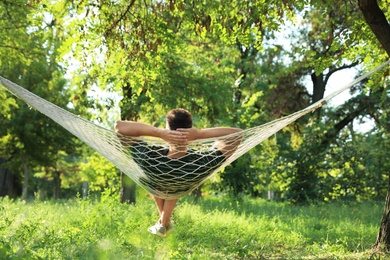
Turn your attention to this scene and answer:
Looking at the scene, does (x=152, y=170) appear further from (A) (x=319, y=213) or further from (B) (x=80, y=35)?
(A) (x=319, y=213)

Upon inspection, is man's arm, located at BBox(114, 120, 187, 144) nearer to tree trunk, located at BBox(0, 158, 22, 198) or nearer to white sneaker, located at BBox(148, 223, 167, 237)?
white sneaker, located at BBox(148, 223, 167, 237)

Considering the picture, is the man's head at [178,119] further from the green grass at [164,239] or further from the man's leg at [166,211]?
the green grass at [164,239]

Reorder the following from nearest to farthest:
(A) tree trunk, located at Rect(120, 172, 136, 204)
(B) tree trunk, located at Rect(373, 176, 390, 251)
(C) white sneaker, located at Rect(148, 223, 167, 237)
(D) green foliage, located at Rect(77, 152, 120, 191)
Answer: (C) white sneaker, located at Rect(148, 223, 167, 237) → (B) tree trunk, located at Rect(373, 176, 390, 251) → (A) tree trunk, located at Rect(120, 172, 136, 204) → (D) green foliage, located at Rect(77, 152, 120, 191)

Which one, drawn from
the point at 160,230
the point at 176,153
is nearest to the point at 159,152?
the point at 176,153

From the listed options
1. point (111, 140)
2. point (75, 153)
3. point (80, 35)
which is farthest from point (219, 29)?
point (75, 153)

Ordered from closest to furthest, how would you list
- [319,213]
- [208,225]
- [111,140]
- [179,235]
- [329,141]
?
1. [111,140]
2. [179,235]
3. [208,225]
4. [319,213]
5. [329,141]

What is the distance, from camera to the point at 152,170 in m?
3.68

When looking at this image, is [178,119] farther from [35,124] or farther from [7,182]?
[7,182]

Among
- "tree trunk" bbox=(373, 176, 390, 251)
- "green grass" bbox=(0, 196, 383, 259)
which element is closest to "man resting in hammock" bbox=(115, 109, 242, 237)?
"green grass" bbox=(0, 196, 383, 259)

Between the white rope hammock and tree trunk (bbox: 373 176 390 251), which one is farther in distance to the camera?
tree trunk (bbox: 373 176 390 251)

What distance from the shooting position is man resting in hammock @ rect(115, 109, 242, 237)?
3.60 meters

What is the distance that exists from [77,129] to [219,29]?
171 cm

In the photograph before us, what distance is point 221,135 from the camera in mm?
3723

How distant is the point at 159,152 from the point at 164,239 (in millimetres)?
1138
